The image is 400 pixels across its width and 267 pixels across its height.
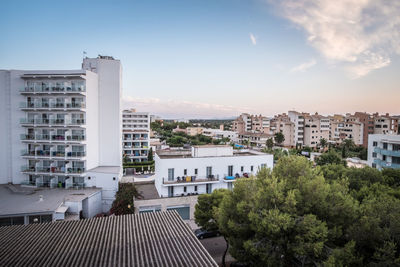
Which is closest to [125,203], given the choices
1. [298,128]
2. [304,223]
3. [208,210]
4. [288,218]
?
[208,210]

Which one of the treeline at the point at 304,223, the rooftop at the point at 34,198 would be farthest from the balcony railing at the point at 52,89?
the treeline at the point at 304,223

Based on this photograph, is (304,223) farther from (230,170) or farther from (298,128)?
(298,128)

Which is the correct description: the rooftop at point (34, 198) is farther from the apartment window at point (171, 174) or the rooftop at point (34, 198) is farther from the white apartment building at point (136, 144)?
the white apartment building at point (136, 144)

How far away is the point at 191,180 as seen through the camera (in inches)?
909

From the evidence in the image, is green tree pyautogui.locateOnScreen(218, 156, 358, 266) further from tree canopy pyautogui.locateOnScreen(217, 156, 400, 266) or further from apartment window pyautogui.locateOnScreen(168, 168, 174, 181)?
apartment window pyautogui.locateOnScreen(168, 168, 174, 181)

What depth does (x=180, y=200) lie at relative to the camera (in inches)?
877

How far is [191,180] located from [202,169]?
1.60 m

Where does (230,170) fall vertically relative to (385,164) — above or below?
above

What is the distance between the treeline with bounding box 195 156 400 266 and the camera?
10352mm

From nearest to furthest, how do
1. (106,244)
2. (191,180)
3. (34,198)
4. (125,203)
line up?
1. (106,244)
2. (125,203)
3. (34,198)
4. (191,180)

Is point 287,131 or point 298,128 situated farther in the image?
point 287,131

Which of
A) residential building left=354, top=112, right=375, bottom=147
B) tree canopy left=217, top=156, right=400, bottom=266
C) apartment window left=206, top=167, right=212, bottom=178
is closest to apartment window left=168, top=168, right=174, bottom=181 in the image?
apartment window left=206, top=167, right=212, bottom=178

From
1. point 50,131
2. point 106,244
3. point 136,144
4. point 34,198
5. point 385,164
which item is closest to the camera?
point 106,244

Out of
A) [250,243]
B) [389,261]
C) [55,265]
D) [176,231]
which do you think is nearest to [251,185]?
[250,243]
